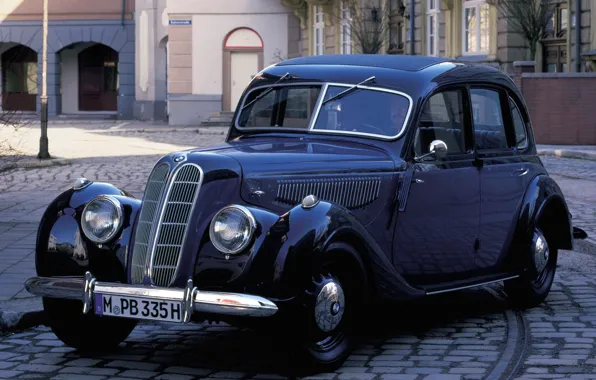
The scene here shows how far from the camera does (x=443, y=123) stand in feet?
26.4

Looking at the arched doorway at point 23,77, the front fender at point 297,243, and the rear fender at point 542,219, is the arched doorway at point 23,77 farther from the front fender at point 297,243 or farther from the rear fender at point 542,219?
the front fender at point 297,243

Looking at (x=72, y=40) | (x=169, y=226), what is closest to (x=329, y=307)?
(x=169, y=226)

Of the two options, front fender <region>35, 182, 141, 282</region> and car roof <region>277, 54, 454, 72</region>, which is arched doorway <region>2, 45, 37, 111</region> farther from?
front fender <region>35, 182, 141, 282</region>

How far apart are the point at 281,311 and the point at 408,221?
1.53 m

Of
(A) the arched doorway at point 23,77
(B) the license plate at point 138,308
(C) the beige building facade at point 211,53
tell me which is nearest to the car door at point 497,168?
(B) the license plate at point 138,308

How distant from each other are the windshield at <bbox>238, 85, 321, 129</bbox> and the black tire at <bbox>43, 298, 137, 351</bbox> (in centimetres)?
173

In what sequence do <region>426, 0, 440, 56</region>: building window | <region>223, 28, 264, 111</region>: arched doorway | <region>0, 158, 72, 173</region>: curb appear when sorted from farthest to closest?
<region>223, 28, 264, 111</region>: arched doorway < <region>426, 0, 440, 56</region>: building window < <region>0, 158, 72, 173</region>: curb

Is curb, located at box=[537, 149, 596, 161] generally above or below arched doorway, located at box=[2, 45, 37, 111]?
below

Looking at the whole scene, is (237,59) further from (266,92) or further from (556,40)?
(266,92)

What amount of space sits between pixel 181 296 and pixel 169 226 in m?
0.50

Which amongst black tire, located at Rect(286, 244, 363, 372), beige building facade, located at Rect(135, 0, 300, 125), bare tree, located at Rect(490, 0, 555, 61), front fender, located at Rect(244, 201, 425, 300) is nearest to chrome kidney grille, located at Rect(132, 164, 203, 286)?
front fender, located at Rect(244, 201, 425, 300)

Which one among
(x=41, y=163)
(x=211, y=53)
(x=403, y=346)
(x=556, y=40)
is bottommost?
(x=403, y=346)

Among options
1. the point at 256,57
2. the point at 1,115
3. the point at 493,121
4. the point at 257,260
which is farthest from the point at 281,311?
the point at 256,57

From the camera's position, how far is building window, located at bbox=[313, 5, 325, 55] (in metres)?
47.2
